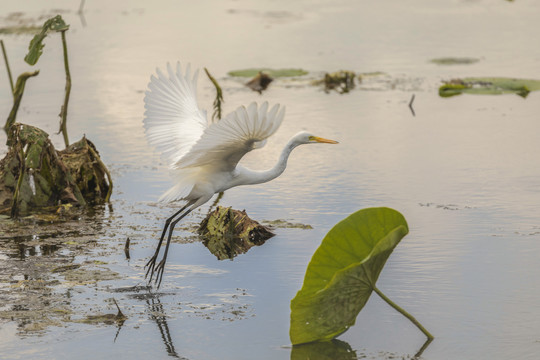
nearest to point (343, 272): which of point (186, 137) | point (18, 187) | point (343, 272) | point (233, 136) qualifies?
point (343, 272)

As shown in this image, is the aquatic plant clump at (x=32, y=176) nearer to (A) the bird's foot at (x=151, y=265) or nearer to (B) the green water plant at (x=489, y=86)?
(A) the bird's foot at (x=151, y=265)

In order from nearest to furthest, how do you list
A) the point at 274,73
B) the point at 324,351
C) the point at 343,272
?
the point at 343,272, the point at 324,351, the point at 274,73

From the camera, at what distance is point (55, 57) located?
16938mm

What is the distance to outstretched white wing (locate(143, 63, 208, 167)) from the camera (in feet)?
22.8

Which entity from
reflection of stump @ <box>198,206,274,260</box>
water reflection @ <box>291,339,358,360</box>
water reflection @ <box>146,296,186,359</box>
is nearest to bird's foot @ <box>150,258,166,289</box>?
water reflection @ <box>146,296,186,359</box>

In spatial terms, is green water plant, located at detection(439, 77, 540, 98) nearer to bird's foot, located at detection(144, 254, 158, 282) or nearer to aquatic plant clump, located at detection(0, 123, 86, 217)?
aquatic plant clump, located at detection(0, 123, 86, 217)

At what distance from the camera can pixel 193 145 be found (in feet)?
20.3

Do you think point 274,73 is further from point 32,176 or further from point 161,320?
point 161,320

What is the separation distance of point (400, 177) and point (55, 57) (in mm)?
9654

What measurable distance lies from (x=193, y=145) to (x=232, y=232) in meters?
1.43

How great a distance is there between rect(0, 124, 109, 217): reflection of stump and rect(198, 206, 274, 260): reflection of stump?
4.96 feet

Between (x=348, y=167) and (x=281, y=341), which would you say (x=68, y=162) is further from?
(x=281, y=341)

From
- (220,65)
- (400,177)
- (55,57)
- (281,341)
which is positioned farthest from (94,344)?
(55,57)

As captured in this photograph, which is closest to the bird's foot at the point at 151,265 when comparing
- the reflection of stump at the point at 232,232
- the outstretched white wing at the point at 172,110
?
the reflection of stump at the point at 232,232
